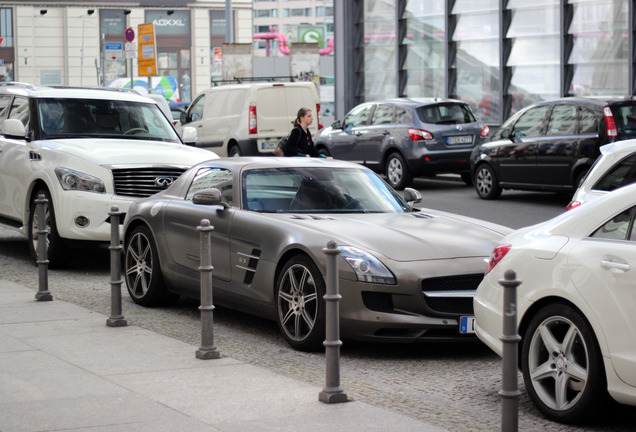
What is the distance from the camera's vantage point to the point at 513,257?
6.20 metres

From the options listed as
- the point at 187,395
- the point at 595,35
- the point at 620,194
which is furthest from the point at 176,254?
the point at 595,35

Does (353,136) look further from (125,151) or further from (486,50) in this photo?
(125,151)

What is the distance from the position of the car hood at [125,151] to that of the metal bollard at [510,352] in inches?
290

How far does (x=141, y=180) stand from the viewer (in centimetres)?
1189

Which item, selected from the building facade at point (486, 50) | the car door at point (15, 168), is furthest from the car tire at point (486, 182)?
the car door at point (15, 168)

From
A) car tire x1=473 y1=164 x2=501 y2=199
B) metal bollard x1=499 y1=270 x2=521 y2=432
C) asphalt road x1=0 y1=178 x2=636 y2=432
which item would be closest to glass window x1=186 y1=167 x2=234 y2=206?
asphalt road x1=0 y1=178 x2=636 y2=432

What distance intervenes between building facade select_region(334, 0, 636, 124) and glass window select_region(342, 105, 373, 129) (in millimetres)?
5798

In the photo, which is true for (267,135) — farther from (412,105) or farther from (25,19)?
(25,19)

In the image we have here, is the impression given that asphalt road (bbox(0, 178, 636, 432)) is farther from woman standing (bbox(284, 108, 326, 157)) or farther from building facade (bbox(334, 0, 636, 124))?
building facade (bbox(334, 0, 636, 124))

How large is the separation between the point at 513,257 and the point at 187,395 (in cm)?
196

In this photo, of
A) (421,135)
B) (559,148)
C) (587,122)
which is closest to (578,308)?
(587,122)

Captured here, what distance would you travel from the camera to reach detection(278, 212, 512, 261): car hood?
7.65 metres

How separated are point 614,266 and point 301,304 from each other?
2.69 metres

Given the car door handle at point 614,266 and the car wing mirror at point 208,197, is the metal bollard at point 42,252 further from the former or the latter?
the car door handle at point 614,266
